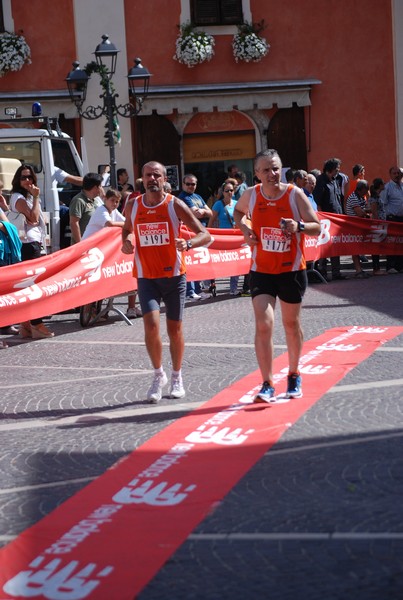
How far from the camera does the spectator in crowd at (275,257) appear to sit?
8.77 m

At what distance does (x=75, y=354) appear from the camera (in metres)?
12.2

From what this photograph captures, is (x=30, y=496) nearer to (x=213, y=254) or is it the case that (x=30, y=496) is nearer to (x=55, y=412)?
(x=55, y=412)

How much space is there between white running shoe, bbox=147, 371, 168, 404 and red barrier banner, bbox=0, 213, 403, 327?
11.7ft

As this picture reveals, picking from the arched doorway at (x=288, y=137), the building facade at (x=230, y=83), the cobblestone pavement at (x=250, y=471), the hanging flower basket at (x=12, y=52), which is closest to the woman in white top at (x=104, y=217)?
the cobblestone pavement at (x=250, y=471)

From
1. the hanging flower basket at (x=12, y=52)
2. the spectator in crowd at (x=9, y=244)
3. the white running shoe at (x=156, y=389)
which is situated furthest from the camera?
the hanging flower basket at (x=12, y=52)

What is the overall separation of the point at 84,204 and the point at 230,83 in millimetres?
13968

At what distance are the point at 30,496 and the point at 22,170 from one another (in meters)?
8.49

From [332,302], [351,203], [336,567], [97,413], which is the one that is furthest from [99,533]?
[351,203]

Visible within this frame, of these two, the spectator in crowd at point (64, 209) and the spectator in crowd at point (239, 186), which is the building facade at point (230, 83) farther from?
the spectator in crowd at point (64, 209)

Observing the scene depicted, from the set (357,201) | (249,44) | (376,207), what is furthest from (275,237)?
(249,44)

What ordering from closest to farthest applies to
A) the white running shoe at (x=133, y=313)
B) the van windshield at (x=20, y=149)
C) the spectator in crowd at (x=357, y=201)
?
the white running shoe at (x=133, y=313)
the van windshield at (x=20, y=149)
the spectator in crowd at (x=357, y=201)

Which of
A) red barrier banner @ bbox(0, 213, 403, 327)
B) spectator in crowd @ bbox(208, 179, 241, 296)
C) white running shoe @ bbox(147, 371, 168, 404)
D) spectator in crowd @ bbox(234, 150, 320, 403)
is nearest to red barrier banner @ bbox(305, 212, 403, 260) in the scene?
red barrier banner @ bbox(0, 213, 403, 327)

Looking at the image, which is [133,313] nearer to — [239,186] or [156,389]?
[239,186]

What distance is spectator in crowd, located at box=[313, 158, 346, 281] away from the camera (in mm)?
19656
